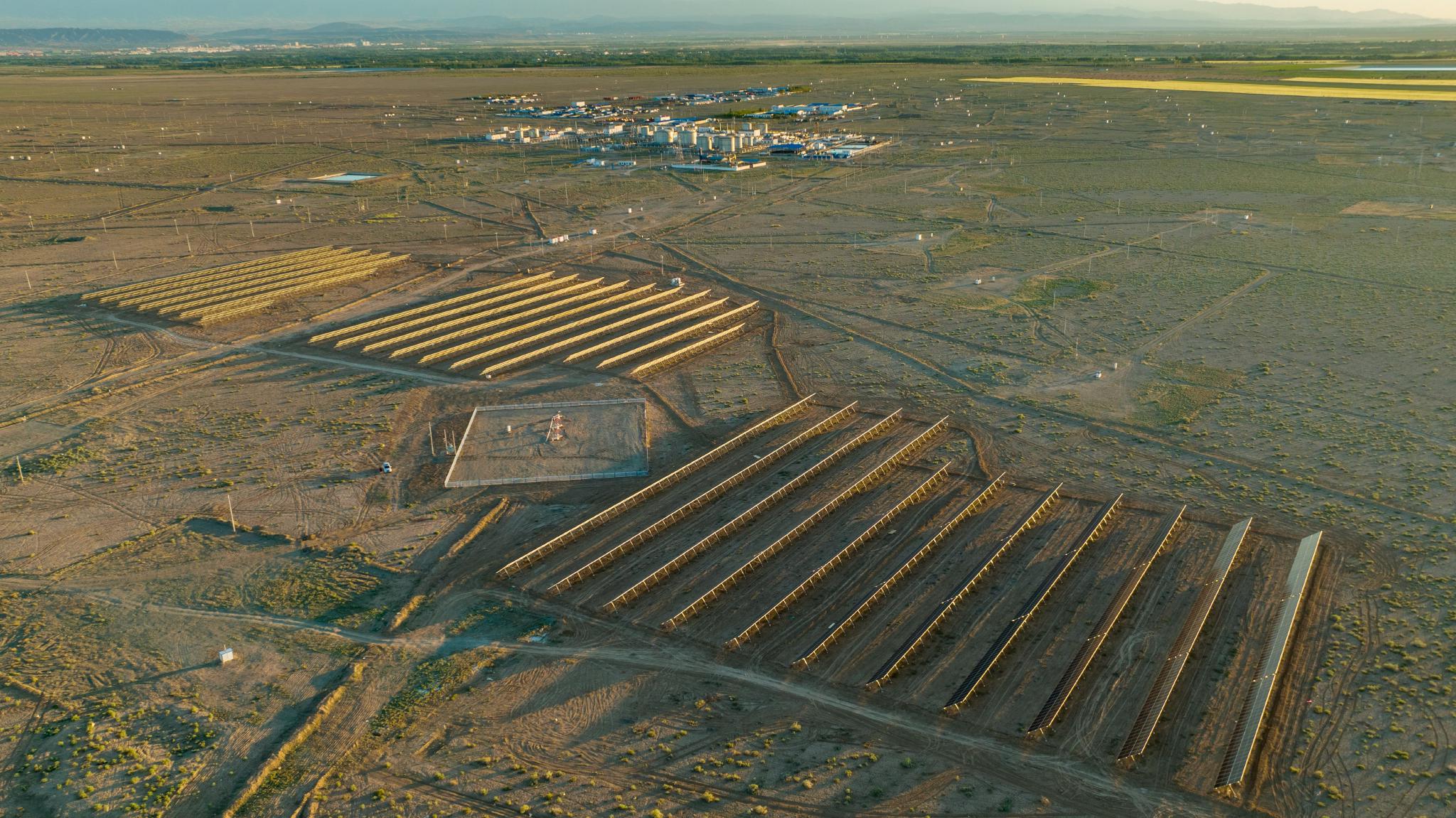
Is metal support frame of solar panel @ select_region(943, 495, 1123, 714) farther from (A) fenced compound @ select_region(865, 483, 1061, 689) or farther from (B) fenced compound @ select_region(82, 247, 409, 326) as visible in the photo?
(B) fenced compound @ select_region(82, 247, 409, 326)

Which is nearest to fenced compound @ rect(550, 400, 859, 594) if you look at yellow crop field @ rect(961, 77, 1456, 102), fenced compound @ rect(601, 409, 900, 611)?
fenced compound @ rect(601, 409, 900, 611)

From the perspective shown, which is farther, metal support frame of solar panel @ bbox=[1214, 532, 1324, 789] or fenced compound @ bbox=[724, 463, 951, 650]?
fenced compound @ bbox=[724, 463, 951, 650]

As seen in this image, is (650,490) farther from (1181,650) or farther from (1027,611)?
(1181,650)

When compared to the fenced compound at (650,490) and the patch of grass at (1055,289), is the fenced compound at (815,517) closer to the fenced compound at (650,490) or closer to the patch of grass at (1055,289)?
the fenced compound at (650,490)

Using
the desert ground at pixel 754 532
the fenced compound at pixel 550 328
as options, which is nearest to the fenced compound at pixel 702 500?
the desert ground at pixel 754 532

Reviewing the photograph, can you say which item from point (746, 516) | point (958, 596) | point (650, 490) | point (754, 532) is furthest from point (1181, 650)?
point (650, 490)
